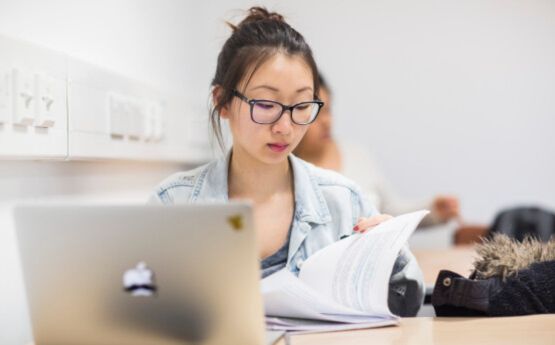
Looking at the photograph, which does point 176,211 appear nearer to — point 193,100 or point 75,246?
point 75,246

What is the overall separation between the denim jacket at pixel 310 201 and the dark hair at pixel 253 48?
0.45 ft

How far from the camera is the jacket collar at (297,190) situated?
1.17 m

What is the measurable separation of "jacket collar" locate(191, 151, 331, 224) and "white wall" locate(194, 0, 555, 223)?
150 cm

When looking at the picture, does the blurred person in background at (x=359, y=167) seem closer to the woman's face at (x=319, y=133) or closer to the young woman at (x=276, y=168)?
the woman's face at (x=319, y=133)

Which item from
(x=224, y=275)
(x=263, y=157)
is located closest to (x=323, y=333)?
(x=224, y=275)

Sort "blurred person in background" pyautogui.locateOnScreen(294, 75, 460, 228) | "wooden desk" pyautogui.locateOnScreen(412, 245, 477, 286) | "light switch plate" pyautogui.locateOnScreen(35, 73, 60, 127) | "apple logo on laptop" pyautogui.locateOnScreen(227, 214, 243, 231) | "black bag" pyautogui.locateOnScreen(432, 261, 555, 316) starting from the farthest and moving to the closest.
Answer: "blurred person in background" pyautogui.locateOnScreen(294, 75, 460, 228)
"wooden desk" pyautogui.locateOnScreen(412, 245, 477, 286)
"light switch plate" pyautogui.locateOnScreen(35, 73, 60, 127)
"black bag" pyautogui.locateOnScreen(432, 261, 555, 316)
"apple logo on laptop" pyautogui.locateOnScreen(227, 214, 243, 231)

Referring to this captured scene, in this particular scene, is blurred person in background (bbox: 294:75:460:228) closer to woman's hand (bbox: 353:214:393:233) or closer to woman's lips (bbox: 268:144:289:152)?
woman's lips (bbox: 268:144:289:152)

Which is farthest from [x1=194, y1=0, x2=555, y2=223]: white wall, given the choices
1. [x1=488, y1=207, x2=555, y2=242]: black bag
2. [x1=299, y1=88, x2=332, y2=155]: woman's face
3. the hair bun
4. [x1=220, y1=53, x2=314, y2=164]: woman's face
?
[x1=220, y1=53, x2=314, y2=164]: woman's face

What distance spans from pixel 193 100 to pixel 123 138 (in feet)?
2.01

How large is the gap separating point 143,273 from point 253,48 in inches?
21.3

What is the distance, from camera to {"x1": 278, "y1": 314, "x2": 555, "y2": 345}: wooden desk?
862mm

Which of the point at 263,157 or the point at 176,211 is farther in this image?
the point at 263,157

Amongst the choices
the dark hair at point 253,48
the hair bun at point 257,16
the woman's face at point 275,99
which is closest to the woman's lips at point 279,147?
the woman's face at point 275,99

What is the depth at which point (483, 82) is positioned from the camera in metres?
2.71
